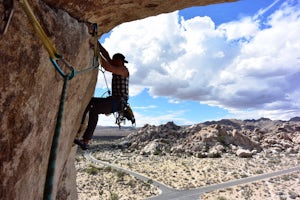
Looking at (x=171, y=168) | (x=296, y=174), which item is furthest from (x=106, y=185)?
(x=296, y=174)

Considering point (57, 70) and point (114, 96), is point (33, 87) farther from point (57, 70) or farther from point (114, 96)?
point (114, 96)

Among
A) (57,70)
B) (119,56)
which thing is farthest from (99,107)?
(57,70)

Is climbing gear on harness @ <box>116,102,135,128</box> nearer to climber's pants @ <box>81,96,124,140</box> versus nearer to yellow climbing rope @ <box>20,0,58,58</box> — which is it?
climber's pants @ <box>81,96,124,140</box>

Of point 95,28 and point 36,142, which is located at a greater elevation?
point 95,28

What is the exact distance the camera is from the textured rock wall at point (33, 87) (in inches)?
137

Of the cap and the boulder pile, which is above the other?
the cap

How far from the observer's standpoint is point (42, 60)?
13.1 ft

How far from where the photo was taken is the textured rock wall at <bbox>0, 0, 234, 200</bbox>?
3.49m

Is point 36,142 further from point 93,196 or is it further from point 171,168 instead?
point 171,168

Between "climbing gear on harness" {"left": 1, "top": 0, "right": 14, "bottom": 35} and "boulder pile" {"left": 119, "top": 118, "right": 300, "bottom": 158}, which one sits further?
"boulder pile" {"left": 119, "top": 118, "right": 300, "bottom": 158}

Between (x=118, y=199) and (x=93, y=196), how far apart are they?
10.0 feet

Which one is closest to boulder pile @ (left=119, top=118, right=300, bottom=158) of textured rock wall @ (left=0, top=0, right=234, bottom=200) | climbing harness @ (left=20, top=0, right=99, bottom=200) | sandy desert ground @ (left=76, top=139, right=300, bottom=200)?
sandy desert ground @ (left=76, top=139, right=300, bottom=200)

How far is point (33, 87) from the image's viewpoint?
153 inches

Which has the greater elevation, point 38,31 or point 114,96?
point 38,31
